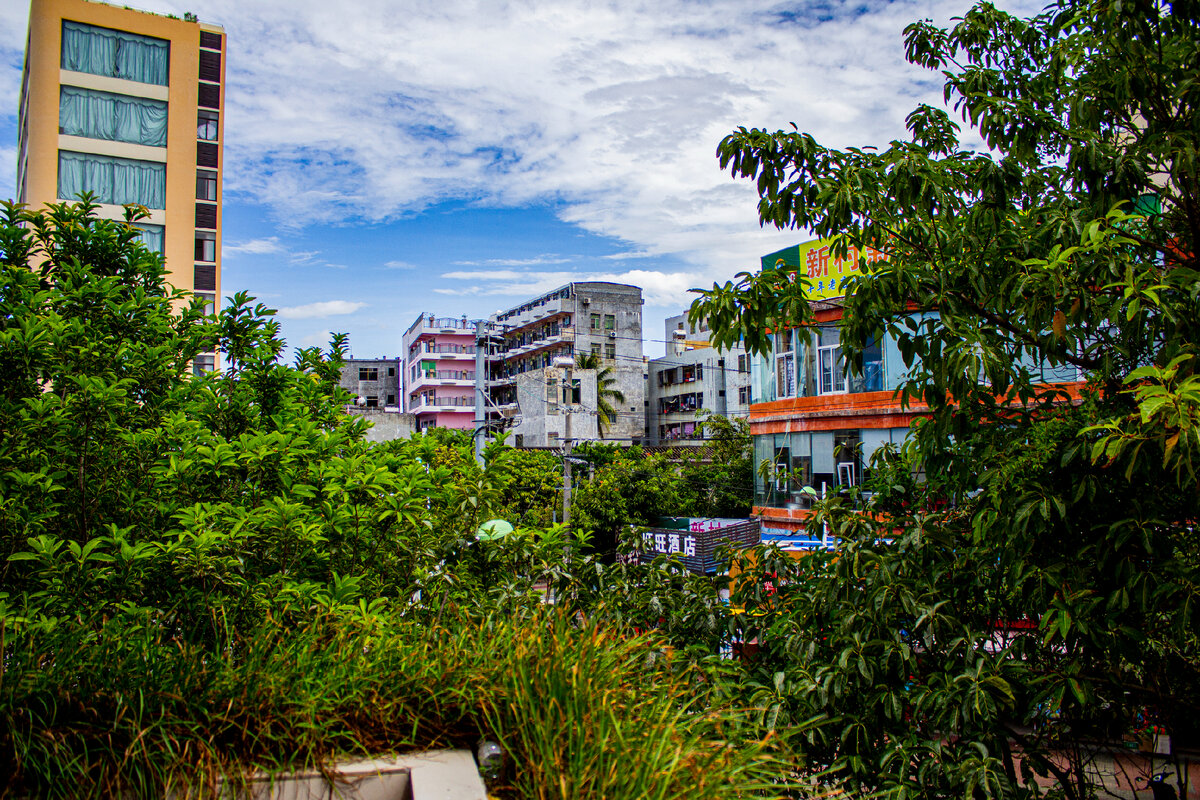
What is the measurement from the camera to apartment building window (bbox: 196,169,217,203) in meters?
21.8

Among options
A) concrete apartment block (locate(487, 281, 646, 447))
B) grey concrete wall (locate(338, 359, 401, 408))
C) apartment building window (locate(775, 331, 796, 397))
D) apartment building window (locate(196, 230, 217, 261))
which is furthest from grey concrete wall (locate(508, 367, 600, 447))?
apartment building window (locate(196, 230, 217, 261))

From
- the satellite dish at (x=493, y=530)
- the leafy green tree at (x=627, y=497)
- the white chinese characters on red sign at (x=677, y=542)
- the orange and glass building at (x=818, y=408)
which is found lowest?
the white chinese characters on red sign at (x=677, y=542)

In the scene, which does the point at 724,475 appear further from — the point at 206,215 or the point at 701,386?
the point at 206,215

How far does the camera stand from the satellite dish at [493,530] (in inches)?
189

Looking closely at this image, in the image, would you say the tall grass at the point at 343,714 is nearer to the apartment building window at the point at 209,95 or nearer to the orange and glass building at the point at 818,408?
the orange and glass building at the point at 818,408

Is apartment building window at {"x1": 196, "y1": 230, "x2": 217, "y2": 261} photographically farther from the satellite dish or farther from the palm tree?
the palm tree

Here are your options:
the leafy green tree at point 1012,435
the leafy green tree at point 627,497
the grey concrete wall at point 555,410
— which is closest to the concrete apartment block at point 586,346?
the grey concrete wall at point 555,410

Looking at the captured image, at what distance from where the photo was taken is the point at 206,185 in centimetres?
2184

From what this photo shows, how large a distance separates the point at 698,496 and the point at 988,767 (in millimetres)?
28185

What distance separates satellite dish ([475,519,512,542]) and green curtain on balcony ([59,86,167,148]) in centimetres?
2054

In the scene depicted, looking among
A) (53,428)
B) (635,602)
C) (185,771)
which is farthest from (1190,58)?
(53,428)

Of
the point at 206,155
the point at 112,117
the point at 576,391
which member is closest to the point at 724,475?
the point at 576,391

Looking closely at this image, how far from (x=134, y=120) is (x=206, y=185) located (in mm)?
2315

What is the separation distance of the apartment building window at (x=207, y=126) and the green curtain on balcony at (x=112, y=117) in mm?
1260
